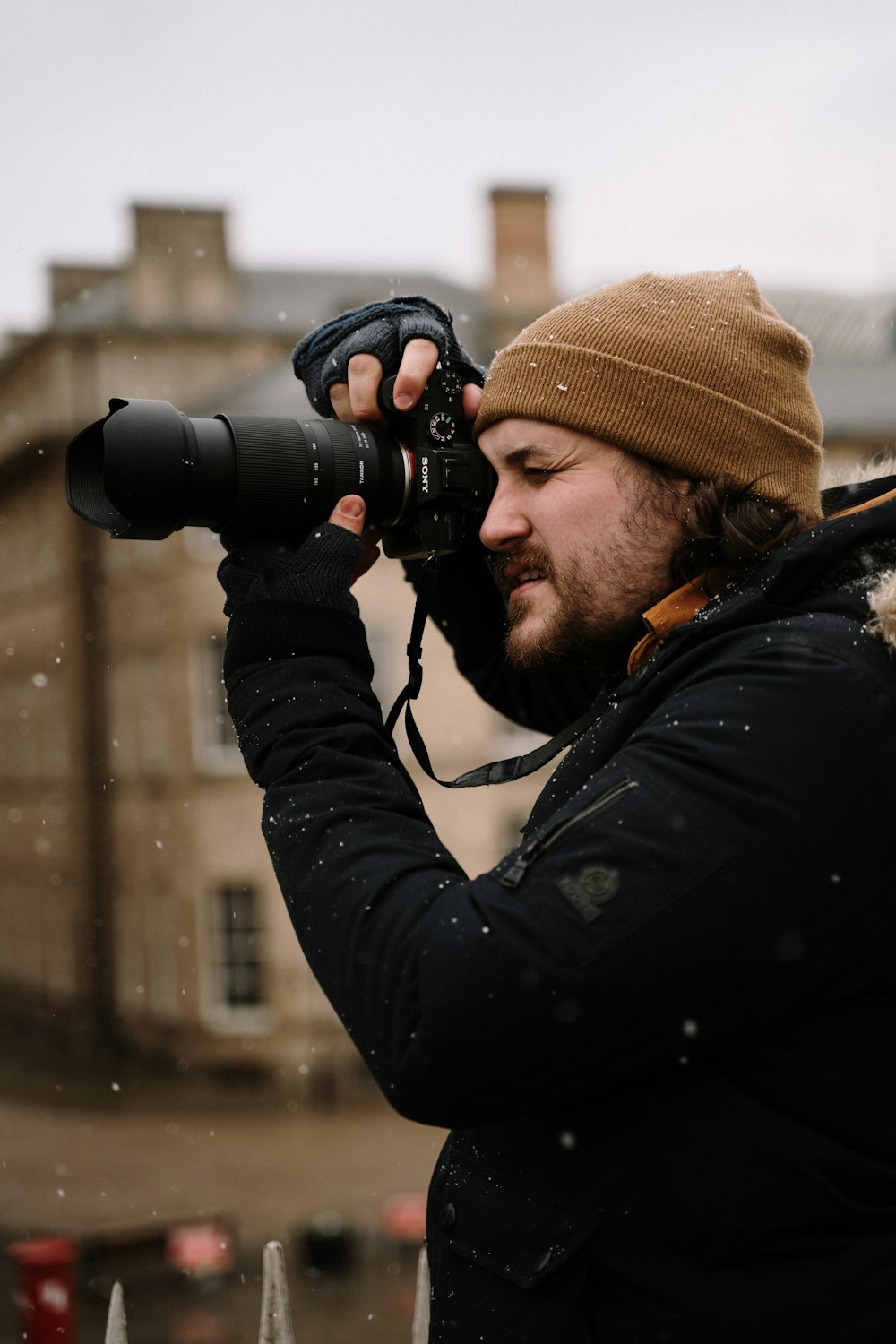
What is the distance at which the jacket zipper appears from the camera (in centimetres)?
100

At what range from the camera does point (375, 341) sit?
1.53 m

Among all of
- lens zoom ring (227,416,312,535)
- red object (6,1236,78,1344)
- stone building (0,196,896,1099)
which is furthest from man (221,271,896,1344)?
stone building (0,196,896,1099)

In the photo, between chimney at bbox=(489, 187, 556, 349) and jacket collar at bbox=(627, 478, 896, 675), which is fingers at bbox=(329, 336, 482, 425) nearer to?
jacket collar at bbox=(627, 478, 896, 675)

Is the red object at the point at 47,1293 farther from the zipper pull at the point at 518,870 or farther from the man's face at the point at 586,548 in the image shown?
the zipper pull at the point at 518,870

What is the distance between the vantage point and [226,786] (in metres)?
16.8

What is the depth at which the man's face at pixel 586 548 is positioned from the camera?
1311 millimetres

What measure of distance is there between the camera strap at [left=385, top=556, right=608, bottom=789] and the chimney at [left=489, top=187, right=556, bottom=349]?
15632 mm

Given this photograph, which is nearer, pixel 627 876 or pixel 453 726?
pixel 627 876

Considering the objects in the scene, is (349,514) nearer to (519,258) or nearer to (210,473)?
(210,473)

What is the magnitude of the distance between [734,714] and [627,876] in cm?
15

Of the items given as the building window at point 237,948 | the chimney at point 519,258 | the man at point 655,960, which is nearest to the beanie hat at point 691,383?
the man at point 655,960

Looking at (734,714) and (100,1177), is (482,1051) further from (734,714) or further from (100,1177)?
(100,1177)

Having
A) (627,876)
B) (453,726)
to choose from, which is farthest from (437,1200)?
(453,726)

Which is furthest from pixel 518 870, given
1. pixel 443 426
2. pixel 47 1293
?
pixel 47 1293
